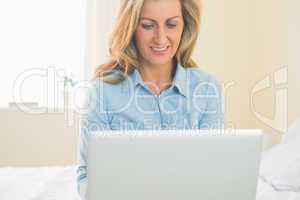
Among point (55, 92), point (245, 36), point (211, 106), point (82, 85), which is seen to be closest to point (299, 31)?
point (245, 36)

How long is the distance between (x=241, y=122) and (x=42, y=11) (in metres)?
1.54

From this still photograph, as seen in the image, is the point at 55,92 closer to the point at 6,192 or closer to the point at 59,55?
the point at 59,55

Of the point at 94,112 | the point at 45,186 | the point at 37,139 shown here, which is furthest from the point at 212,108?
the point at 37,139

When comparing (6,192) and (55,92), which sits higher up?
(55,92)

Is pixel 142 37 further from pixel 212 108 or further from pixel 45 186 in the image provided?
pixel 45 186

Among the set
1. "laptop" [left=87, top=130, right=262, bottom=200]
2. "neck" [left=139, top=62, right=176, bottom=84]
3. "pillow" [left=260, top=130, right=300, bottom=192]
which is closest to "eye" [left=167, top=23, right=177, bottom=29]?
"neck" [left=139, top=62, right=176, bottom=84]

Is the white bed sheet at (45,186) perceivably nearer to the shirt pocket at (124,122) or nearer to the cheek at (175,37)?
the shirt pocket at (124,122)

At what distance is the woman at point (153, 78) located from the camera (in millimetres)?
1151

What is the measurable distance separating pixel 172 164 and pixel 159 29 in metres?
0.55

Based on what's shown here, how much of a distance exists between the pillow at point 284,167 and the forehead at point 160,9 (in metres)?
0.85

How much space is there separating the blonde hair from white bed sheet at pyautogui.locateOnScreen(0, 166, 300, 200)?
1.83 feet

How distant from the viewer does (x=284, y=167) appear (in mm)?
1662

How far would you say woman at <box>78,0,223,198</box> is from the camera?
115 cm

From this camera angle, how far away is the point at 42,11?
8.70ft
